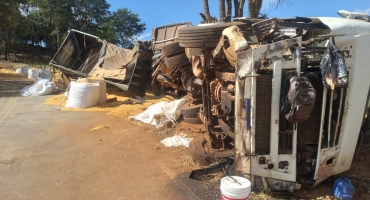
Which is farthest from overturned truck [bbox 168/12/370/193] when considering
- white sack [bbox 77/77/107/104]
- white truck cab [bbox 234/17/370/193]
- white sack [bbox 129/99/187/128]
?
white sack [bbox 77/77/107/104]

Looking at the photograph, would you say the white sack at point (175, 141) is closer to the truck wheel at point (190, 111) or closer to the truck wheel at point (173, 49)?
the truck wheel at point (190, 111)

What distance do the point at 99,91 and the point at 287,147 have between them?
23.3 ft

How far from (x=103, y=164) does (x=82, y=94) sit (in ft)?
15.7

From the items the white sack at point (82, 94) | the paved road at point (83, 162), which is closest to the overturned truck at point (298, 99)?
the paved road at point (83, 162)

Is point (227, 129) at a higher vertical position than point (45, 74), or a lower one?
higher

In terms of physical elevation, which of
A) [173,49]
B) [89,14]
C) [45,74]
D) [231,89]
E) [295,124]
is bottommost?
[45,74]

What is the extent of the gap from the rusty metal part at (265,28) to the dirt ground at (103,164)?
6.12 ft

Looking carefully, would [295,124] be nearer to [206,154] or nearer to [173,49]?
[206,154]

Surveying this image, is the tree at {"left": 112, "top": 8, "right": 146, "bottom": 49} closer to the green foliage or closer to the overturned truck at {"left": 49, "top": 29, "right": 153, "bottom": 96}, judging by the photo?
the green foliage

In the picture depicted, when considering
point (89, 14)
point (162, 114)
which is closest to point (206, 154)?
point (162, 114)

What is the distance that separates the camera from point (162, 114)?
6945 mm

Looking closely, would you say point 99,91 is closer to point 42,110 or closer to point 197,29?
point 42,110

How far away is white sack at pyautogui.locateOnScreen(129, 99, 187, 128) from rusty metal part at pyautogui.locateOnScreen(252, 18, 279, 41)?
347 centimetres

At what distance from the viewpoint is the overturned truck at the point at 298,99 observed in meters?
3.02
